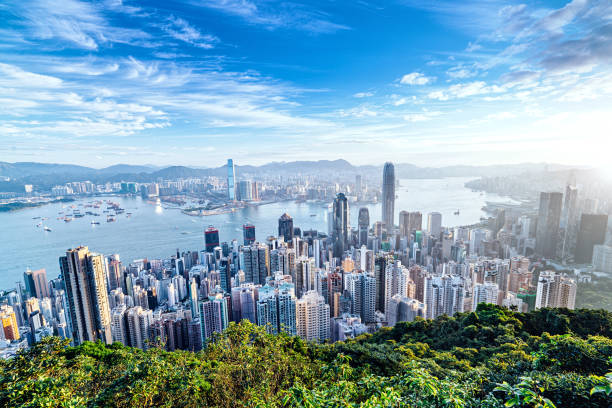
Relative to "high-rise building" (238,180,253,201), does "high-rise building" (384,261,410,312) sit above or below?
below

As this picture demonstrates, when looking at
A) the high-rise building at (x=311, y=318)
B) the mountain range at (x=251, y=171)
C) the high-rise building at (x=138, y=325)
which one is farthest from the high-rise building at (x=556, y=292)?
the mountain range at (x=251, y=171)

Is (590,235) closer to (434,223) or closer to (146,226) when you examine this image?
(434,223)

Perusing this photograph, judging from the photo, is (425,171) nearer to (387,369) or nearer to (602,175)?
(602,175)

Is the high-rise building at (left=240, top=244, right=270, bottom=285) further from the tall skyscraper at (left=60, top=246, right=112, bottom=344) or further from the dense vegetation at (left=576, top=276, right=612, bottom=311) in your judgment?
the dense vegetation at (left=576, top=276, right=612, bottom=311)

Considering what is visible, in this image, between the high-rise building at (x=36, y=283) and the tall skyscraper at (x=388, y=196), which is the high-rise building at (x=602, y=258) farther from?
the high-rise building at (x=36, y=283)

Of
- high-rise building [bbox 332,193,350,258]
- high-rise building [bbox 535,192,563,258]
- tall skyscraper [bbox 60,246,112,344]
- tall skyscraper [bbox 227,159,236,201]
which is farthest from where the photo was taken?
tall skyscraper [bbox 227,159,236,201]

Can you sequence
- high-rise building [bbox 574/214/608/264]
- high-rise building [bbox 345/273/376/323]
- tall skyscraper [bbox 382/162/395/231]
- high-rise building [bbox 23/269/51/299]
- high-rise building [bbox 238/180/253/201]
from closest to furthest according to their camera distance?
high-rise building [bbox 345/273/376/323] < high-rise building [bbox 23/269/51/299] < high-rise building [bbox 574/214/608/264] < tall skyscraper [bbox 382/162/395/231] < high-rise building [bbox 238/180/253/201]

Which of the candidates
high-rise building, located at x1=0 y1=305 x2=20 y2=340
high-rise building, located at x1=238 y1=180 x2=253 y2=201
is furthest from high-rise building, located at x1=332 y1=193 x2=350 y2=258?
high-rise building, located at x1=238 y1=180 x2=253 y2=201
